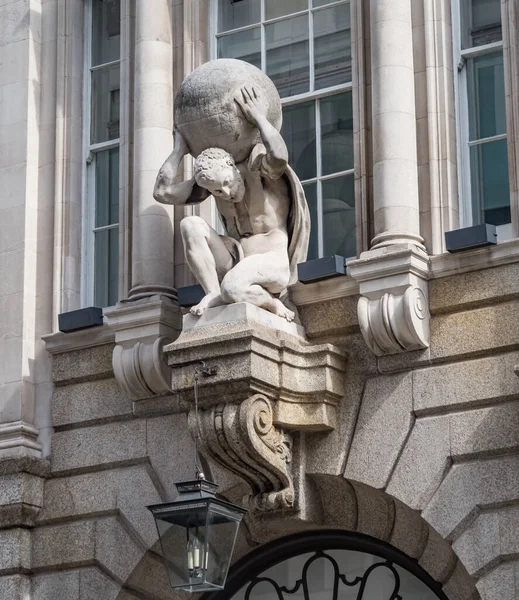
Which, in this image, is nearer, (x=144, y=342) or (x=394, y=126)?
(x=394, y=126)

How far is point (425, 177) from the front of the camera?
14.3 metres

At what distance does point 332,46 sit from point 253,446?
3819 millimetres

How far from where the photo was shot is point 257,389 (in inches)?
533

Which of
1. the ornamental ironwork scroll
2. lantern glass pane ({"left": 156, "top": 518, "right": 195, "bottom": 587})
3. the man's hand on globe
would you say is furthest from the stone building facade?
lantern glass pane ({"left": 156, "top": 518, "right": 195, "bottom": 587})

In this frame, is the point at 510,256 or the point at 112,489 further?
the point at 112,489

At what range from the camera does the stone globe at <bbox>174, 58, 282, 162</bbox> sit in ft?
46.6

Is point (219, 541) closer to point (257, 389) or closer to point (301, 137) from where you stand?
point (257, 389)

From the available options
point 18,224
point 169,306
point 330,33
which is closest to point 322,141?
point 330,33

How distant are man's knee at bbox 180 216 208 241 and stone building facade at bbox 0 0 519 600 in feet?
2.54

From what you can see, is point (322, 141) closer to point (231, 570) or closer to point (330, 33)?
point (330, 33)

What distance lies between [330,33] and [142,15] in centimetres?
168

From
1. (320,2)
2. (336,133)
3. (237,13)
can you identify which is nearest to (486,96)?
(336,133)

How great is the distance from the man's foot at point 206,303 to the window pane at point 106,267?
213 centimetres

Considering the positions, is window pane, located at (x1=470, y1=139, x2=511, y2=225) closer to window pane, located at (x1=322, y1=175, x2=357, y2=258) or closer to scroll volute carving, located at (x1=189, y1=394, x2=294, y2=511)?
window pane, located at (x1=322, y1=175, x2=357, y2=258)
